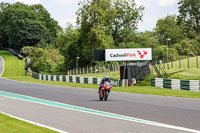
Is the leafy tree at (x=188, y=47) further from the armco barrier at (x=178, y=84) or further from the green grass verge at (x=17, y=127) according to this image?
the green grass verge at (x=17, y=127)

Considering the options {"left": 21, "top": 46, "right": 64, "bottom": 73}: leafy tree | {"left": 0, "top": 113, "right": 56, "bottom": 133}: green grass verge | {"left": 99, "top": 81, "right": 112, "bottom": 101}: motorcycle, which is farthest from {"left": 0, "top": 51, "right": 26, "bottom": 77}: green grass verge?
{"left": 0, "top": 113, "right": 56, "bottom": 133}: green grass verge

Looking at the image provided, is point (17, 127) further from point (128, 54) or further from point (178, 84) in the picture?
point (128, 54)

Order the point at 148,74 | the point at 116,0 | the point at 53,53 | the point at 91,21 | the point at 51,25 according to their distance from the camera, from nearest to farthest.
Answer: the point at 148,74 < the point at 91,21 < the point at 116,0 < the point at 53,53 < the point at 51,25

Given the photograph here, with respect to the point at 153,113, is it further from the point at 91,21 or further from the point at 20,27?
the point at 20,27

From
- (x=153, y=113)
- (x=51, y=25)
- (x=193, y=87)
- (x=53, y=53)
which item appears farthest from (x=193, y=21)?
(x=153, y=113)

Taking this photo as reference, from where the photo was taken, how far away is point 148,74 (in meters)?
39.5

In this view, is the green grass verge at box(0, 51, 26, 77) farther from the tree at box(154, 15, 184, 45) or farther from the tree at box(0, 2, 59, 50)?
the tree at box(154, 15, 184, 45)

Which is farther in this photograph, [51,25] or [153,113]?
[51,25]

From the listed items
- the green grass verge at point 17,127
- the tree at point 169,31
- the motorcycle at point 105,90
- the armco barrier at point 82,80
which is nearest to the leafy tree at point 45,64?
the armco barrier at point 82,80

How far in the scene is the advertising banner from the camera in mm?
39594

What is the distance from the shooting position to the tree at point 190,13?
10238 centimetres

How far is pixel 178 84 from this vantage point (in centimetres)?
2989

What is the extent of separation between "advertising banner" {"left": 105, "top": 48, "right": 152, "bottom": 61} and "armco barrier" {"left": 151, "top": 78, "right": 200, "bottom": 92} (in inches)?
233

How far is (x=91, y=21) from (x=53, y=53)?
75.5ft
